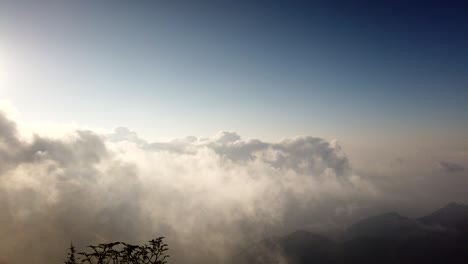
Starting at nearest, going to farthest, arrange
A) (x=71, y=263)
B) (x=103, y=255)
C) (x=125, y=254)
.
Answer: (x=103, y=255)
(x=125, y=254)
(x=71, y=263)

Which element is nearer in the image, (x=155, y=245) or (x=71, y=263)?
(x=155, y=245)

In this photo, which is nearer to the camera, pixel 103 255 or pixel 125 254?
pixel 103 255

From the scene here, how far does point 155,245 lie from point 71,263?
22.6 metres

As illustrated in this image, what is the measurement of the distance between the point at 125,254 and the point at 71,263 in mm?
18044

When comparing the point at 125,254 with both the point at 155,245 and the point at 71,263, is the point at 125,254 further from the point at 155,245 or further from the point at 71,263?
the point at 71,263

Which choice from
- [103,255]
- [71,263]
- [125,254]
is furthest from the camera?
[71,263]

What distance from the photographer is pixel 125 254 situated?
116 ft

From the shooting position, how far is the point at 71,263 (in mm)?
45781

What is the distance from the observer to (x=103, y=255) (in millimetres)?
32438

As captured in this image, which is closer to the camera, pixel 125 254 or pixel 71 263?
pixel 125 254

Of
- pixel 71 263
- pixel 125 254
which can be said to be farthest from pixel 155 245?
pixel 71 263

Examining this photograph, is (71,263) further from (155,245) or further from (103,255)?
A: (155,245)

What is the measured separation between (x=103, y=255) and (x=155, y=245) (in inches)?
239

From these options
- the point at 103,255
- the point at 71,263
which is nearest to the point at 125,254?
the point at 103,255
